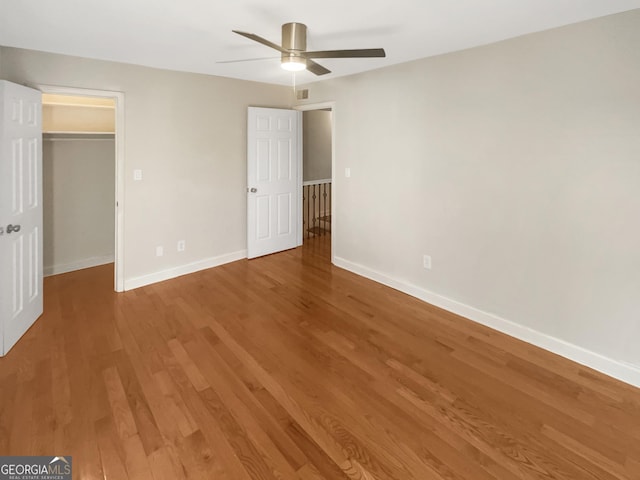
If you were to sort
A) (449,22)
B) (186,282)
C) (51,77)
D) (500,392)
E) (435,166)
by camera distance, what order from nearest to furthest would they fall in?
(500,392) < (449,22) < (51,77) < (435,166) < (186,282)

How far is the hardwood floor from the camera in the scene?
1852 millimetres

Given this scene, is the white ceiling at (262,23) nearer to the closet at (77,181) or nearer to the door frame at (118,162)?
the door frame at (118,162)

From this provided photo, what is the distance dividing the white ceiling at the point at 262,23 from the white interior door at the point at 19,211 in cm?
56

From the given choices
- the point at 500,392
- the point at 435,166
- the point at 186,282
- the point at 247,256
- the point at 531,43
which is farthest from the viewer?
the point at 247,256

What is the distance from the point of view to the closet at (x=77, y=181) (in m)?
4.27

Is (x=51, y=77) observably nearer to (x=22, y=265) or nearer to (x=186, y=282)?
(x=22, y=265)

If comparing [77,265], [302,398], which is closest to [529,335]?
[302,398]

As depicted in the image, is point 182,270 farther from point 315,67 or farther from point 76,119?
point 315,67

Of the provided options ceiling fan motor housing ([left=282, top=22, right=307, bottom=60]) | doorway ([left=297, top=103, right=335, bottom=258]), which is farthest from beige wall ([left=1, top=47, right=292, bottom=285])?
ceiling fan motor housing ([left=282, top=22, right=307, bottom=60])

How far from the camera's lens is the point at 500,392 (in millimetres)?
2408

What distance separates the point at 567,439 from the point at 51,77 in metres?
4.87

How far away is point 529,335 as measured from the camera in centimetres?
303

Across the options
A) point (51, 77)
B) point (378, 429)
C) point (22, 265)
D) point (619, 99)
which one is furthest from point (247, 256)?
point (619, 99)

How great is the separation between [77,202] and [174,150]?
147 centimetres
